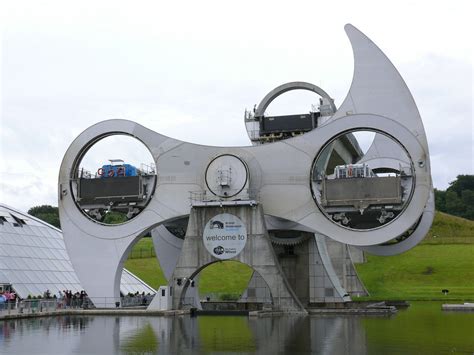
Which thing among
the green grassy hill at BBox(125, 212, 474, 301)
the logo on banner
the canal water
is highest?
the logo on banner

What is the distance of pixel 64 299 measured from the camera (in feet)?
130

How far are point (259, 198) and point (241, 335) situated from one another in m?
16.2

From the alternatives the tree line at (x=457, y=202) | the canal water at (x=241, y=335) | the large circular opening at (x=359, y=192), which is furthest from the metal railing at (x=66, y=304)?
the tree line at (x=457, y=202)

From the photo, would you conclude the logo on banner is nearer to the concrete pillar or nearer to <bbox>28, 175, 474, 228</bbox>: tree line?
the concrete pillar

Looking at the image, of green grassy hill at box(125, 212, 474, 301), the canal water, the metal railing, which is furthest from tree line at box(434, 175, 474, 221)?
the canal water

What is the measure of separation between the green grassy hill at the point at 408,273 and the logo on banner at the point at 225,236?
19869 millimetres

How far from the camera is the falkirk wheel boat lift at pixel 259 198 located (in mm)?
37844

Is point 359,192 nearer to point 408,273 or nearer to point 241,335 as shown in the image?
point 241,335

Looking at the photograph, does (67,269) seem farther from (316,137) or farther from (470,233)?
(470,233)

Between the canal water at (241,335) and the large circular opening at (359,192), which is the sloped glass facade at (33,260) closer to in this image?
the canal water at (241,335)

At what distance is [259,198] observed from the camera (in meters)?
40.4

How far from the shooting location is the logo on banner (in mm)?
37625

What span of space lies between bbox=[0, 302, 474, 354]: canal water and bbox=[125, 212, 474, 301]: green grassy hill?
23761mm

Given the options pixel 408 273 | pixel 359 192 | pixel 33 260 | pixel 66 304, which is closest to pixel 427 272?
pixel 408 273
